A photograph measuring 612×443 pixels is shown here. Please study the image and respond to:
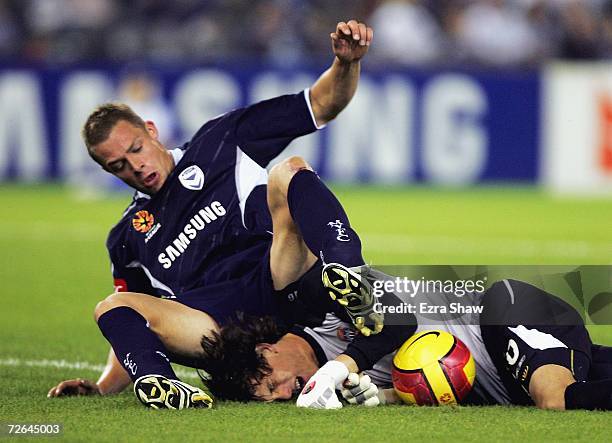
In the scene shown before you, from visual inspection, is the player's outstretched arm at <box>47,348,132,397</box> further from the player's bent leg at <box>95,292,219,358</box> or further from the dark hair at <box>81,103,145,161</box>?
the dark hair at <box>81,103,145,161</box>

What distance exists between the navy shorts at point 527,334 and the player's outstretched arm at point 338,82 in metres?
1.65

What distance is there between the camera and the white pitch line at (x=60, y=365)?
7.55 m

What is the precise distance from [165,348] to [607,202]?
1323cm

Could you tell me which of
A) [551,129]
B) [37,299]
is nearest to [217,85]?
[551,129]

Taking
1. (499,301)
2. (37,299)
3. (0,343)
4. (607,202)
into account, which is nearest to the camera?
(499,301)

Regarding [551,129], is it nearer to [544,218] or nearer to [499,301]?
[544,218]

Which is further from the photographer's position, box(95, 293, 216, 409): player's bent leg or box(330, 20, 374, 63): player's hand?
box(330, 20, 374, 63): player's hand

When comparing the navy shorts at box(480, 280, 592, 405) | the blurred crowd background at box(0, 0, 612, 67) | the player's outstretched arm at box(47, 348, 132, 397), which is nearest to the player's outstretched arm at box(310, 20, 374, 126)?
the navy shorts at box(480, 280, 592, 405)

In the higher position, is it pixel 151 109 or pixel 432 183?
pixel 151 109

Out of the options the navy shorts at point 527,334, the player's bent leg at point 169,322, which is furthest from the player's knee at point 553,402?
the player's bent leg at point 169,322

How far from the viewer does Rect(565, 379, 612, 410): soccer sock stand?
18.8 ft

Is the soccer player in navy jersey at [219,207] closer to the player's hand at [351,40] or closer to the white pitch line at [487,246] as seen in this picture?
the player's hand at [351,40]

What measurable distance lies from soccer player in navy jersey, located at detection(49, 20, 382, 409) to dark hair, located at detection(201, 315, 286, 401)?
207 mm

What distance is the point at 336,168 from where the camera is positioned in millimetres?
19859
